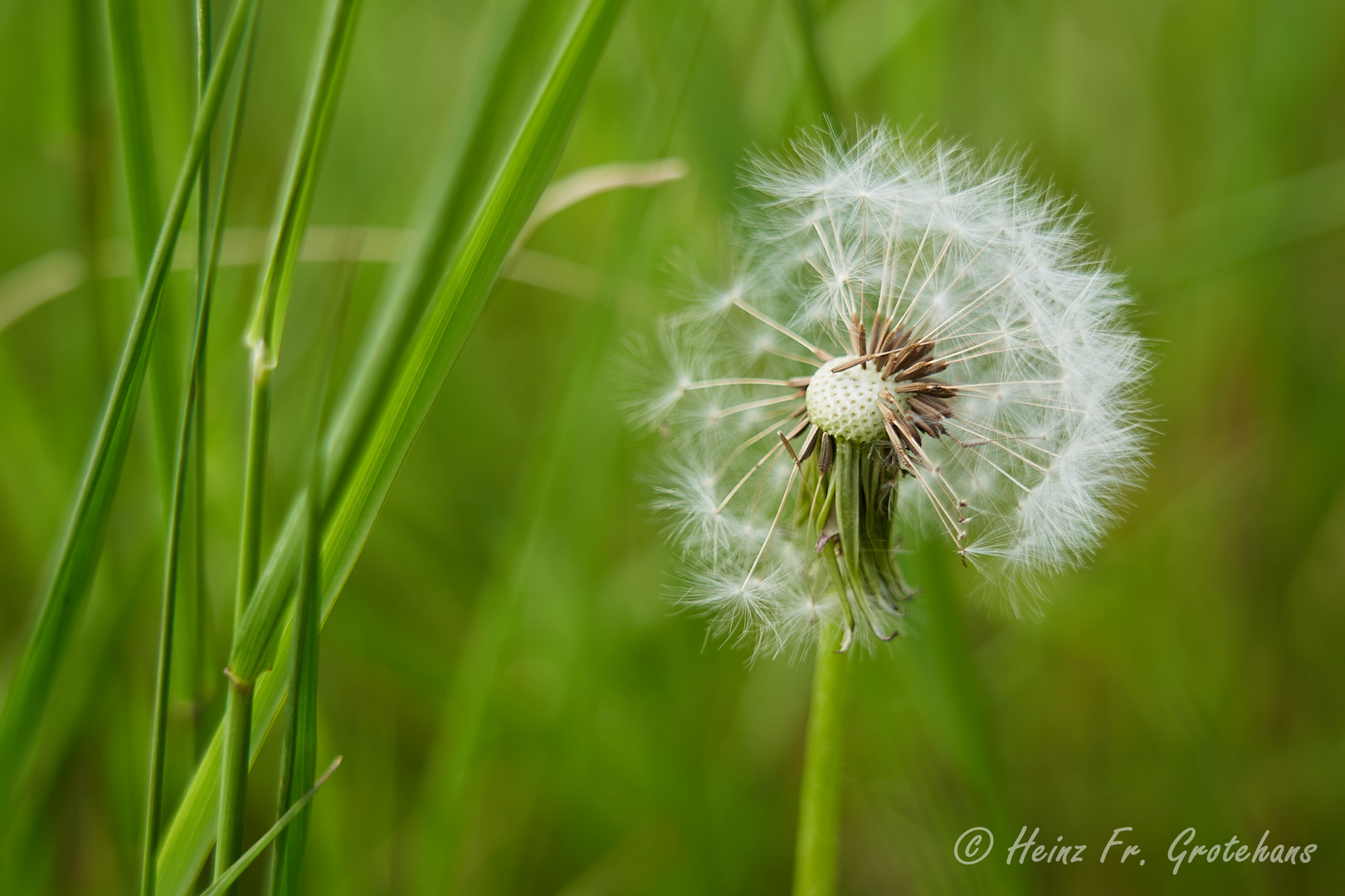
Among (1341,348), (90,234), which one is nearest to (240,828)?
(90,234)

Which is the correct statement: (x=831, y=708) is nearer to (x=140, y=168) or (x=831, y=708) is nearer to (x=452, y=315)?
(x=452, y=315)

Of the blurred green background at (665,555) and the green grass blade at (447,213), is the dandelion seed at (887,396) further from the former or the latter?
the green grass blade at (447,213)

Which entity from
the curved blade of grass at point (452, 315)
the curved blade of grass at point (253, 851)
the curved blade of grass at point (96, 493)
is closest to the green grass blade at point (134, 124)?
the curved blade of grass at point (96, 493)

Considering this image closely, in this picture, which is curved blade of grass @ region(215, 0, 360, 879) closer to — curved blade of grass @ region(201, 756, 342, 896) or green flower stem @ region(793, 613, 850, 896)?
curved blade of grass @ region(201, 756, 342, 896)

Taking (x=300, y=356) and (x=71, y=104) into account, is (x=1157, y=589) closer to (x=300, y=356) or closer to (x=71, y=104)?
(x=300, y=356)

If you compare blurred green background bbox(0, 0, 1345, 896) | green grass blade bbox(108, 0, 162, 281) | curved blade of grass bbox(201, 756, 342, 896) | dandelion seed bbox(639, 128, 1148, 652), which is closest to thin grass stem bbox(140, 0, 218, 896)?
curved blade of grass bbox(201, 756, 342, 896)

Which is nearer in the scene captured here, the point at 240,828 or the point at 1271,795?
the point at 240,828

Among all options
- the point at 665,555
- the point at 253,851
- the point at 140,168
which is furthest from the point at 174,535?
the point at 665,555
